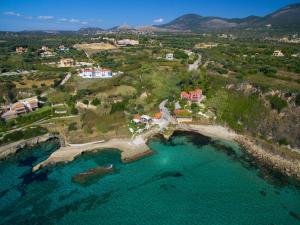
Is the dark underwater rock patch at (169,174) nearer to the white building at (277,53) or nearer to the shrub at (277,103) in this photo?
the shrub at (277,103)

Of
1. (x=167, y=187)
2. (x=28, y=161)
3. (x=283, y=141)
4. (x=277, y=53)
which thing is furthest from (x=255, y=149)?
(x=277, y=53)

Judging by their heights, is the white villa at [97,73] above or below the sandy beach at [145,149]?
above

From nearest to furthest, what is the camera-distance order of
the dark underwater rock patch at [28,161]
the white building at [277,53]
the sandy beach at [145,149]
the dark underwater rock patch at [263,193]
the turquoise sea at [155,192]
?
the turquoise sea at [155,192], the dark underwater rock patch at [263,193], the sandy beach at [145,149], the dark underwater rock patch at [28,161], the white building at [277,53]

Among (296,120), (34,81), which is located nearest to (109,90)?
(34,81)

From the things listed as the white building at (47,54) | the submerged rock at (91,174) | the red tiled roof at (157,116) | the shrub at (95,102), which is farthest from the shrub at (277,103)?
the white building at (47,54)

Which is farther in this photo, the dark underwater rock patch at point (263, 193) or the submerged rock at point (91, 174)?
the submerged rock at point (91, 174)

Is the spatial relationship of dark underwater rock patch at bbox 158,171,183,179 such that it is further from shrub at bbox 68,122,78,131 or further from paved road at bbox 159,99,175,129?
shrub at bbox 68,122,78,131
